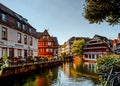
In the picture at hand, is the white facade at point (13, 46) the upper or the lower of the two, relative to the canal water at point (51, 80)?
upper

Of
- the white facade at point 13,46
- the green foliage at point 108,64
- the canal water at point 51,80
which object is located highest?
the white facade at point 13,46

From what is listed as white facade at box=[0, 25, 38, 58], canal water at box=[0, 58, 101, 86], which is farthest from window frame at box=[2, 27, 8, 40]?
canal water at box=[0, 58, 101, 86]

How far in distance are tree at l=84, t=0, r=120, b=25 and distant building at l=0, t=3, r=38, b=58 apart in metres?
21.8

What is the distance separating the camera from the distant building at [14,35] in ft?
127

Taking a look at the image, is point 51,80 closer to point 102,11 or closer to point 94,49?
point 102,11

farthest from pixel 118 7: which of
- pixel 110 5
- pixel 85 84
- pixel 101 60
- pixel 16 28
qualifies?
pixel 16 28

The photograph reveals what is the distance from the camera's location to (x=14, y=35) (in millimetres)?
44312

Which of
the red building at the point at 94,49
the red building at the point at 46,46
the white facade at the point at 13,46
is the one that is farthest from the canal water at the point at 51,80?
the red building at the point at 46,46

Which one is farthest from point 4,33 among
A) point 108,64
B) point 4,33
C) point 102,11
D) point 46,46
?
point 46,46

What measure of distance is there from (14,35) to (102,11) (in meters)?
29.4

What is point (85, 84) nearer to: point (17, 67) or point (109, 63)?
point (17, 67)

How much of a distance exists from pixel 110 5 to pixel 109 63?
20.4 ft

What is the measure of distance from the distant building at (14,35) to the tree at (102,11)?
21844mm

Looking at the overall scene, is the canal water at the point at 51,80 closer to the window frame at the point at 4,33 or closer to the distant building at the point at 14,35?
the distant building at the point at 14,35
